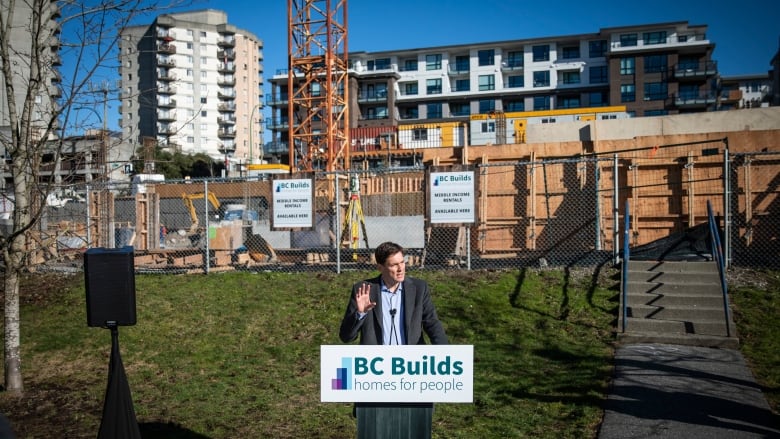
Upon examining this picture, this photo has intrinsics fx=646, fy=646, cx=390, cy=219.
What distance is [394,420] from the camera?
4199 millimetres

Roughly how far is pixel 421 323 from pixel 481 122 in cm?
4286

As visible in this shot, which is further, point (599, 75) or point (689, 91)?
point (599, 75)

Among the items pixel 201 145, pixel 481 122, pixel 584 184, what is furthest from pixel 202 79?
pixel 584 184

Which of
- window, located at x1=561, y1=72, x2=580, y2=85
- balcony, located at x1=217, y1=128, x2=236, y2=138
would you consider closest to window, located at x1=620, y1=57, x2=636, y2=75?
window, located at x1=561, y1=72, x2=580, y2=85

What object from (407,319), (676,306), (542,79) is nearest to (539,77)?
(542,79)

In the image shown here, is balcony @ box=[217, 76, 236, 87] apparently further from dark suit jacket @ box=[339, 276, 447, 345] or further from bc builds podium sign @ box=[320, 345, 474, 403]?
bc builds podium sign @ box=[320, 345, 474, 403]

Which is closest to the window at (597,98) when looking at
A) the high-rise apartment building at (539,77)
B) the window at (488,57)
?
the high-rise apartment building at (539,77)

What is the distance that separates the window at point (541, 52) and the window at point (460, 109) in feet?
31.4

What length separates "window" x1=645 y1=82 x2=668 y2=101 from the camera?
69312 millimetres

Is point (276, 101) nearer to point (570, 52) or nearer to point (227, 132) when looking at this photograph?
point (227, 132)

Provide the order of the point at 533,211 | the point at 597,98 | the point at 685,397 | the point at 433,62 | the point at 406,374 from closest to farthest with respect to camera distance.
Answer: the point at 406,374, the point at 685,397, the point at 533,211, the point at 597,98, the point at 433,62

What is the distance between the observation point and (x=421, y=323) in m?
4.62

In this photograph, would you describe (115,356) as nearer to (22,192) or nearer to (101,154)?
(22,192)

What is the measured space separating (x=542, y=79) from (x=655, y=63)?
39.7ft
